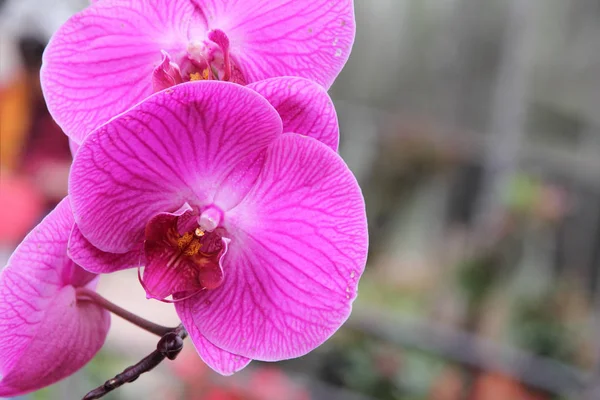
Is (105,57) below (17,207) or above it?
above

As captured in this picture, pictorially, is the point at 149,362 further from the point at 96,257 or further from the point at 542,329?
the point at 542,329

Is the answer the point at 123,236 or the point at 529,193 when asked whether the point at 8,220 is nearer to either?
the point at 123,236

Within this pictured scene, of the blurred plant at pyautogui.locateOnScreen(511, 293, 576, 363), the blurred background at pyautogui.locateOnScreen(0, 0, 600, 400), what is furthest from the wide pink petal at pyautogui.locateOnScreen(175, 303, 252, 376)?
A: the blurred plant at pyautogui.locateOnScreen(511, 293, 576, 363)

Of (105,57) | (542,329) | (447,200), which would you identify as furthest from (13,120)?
(447,200)

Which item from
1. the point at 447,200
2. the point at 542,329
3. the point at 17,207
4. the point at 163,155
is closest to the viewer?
the point at 163,155

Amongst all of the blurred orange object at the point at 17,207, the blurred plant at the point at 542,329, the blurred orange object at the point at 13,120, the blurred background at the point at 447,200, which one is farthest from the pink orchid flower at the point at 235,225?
the blurred plant at the point at 542,329

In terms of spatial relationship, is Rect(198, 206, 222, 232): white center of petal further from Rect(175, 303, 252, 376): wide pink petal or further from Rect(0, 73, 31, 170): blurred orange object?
Rect(0, 73, 31, 170): blurred orange object
